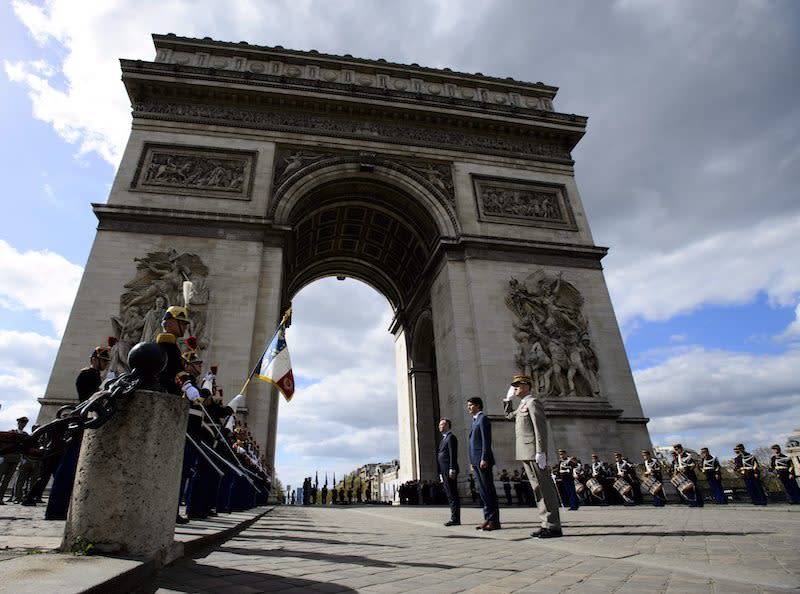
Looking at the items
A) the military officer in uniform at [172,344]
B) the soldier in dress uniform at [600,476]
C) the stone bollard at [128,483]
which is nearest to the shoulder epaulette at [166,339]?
the military officer in uniform at [172,344]

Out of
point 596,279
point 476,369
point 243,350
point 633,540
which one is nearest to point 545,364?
point 476,369

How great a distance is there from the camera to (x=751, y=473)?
11.6 m

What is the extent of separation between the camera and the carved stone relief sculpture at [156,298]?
1291cm

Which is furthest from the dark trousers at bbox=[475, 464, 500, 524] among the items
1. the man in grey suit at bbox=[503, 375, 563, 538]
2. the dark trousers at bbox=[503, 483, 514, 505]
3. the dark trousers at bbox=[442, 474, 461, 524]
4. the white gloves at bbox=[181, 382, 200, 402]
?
the dark trousers at bbox=[503, 483, 514, 505]

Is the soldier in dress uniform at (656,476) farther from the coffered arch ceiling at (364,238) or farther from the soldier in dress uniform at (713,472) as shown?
the coffered arch ceiling at (364,238)

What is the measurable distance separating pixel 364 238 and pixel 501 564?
66.4 feet

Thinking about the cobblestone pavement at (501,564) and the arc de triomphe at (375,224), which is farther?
the arc de triomphe at (375,224)

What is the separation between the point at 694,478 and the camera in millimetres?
11172

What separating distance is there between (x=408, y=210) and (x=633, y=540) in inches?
646

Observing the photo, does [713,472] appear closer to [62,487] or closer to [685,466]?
[685,466]

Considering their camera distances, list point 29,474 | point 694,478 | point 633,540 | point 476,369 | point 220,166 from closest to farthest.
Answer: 1. point 633,540
2. point 29,474
3. point 694,478
4. point 476,369
5. point 220,166

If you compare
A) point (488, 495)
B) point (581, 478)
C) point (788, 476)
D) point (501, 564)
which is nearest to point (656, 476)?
point (581, 478)

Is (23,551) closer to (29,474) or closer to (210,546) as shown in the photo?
(210,546)

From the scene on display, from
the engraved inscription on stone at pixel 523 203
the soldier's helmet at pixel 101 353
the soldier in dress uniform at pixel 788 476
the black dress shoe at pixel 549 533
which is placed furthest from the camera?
the engraved inscription on stone at pixel 523 203
